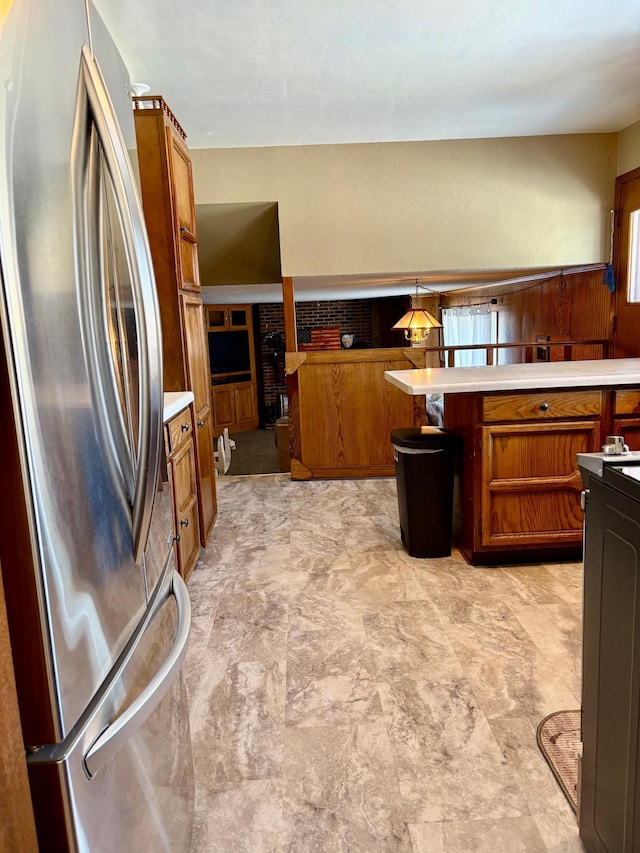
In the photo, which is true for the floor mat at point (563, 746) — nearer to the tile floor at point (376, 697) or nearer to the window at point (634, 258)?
the tile floor at point (376, 697)

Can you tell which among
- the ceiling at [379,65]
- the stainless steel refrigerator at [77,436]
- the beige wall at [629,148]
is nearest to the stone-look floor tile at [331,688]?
the stainless steel refrigerator at [77,436]

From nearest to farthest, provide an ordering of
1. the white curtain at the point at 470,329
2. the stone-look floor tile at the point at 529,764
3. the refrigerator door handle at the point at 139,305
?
1. the refrigerator door handle at the point at 139,305
2. the stone-look floor tile at the point at 529,764
3. the white curtain at the point at 470,329

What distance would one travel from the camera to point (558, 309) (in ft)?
17.3

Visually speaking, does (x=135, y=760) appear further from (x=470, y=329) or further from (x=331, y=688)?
(x=470, y=329)

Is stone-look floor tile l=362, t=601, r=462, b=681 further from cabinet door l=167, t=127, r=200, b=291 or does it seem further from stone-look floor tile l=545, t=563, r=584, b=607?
cabinet door l=167, t=127, r=200, b=291

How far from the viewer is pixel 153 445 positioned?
3.24 ft

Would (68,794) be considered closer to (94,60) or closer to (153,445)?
(153,445)

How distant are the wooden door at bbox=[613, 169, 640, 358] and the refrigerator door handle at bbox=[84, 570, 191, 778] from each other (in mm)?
4010

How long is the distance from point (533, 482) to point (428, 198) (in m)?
2.48

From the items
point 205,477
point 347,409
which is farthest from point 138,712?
point 347,409

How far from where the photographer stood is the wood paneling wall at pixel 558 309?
4.55m

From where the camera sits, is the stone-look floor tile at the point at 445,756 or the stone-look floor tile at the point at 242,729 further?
the stone-look floor tile at the point at 242,729

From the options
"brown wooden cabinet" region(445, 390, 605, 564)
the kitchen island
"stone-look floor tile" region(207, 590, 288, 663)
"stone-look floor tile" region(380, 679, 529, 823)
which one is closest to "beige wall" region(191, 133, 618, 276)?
the kitchen island

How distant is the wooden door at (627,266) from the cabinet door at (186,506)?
320 cm
